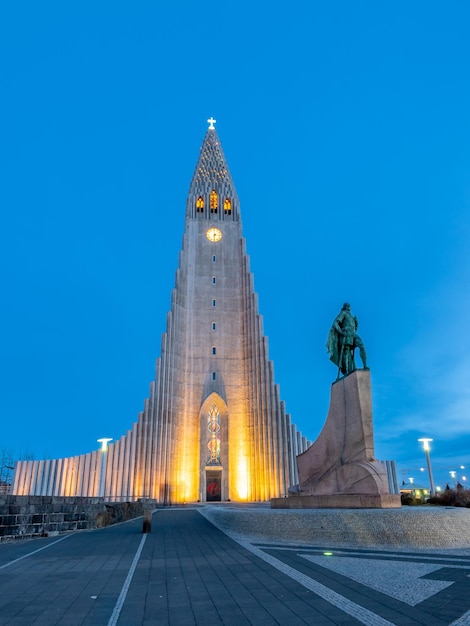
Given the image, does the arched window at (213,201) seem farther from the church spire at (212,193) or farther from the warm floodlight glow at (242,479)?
the warm floodlight glow at (242,479)

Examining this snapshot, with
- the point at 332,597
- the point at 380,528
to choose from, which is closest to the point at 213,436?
the point at 380,528

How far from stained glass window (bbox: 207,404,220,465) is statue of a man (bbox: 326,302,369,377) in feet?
76.8

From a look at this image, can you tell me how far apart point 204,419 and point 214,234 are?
1777 cm

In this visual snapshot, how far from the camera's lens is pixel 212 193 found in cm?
4512

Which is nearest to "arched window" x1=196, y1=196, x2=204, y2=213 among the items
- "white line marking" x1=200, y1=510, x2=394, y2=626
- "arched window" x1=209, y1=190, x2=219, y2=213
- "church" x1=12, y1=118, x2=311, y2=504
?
"arched window" x1=209, y1=190, x2=219, y2=213

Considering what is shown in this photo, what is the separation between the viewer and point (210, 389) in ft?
122

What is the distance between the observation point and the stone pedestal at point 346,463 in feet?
39.6

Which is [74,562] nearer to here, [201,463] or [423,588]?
[423,588]

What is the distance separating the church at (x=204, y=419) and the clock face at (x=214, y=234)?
108mm

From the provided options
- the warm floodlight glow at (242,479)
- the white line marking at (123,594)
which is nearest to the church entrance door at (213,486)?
the warm floodlight glow at (242,479)

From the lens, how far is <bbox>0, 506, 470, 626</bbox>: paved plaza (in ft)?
14.4

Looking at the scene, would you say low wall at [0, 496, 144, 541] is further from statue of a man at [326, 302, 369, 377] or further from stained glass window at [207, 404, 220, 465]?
A: stained glass window at [207, 404, 220, 465]

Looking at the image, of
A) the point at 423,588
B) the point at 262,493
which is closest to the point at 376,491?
the point at 423,588

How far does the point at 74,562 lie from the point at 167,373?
28103 mm
